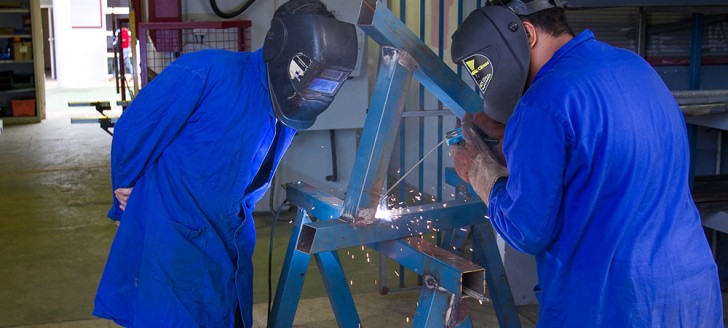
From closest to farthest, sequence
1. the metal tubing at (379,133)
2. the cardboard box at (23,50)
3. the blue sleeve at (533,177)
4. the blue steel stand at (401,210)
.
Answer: the blue sleeve at (533,177) < the blue steel stand at (401,210) < the metal tubing at (379,133) < the cardboard box at (23,50)

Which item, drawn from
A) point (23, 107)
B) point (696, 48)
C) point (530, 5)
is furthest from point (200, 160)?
point (23, 107)

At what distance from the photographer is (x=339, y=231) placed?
8.21 ft

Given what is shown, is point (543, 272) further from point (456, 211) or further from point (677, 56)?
point (677, 56)

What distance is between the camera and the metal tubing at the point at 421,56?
7.58 feet

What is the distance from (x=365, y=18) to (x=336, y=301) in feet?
4.08

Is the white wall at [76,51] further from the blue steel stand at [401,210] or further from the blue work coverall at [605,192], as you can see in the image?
the blue work coverall at [605,192]

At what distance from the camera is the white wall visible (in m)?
18.2

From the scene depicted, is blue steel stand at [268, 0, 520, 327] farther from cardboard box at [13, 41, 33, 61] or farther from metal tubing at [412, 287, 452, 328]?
cardboard box at [13, 41, 33, 61]

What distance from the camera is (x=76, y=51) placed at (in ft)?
60.5

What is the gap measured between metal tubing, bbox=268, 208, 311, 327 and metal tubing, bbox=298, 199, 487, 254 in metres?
0.54

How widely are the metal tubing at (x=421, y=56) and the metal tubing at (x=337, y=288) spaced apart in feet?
2.61

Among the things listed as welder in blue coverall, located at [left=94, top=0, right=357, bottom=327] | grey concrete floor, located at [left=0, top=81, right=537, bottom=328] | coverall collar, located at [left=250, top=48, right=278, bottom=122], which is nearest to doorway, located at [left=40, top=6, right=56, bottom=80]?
grey concrete floor, located at [left=0, top=81, right=537, bottom=328]

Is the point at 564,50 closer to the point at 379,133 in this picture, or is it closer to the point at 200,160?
the point at 379,133

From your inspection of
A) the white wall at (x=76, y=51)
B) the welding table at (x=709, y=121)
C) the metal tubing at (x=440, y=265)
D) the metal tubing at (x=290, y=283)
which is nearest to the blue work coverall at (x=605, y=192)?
the metal tubing at (x=440, y=265)
